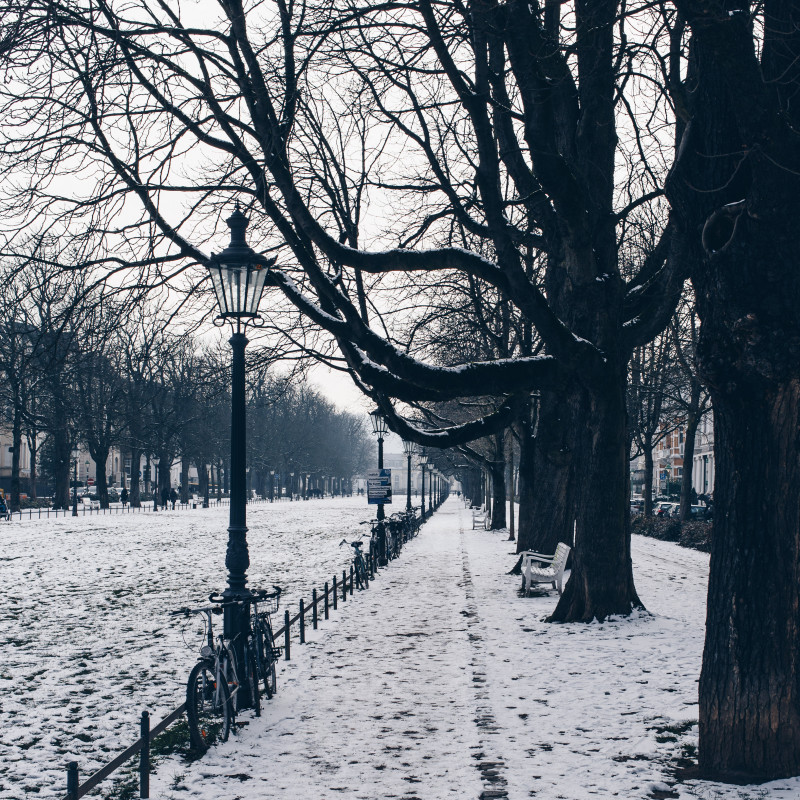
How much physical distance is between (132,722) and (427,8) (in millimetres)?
7189

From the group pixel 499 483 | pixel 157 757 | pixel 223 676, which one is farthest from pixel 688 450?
pixel 157 757

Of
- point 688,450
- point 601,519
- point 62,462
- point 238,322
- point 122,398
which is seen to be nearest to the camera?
point 238,322

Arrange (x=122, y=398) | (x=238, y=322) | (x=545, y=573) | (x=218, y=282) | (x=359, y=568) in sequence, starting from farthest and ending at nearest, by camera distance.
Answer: (x=122, y=398) < (x=359, y=568) < (x=545, y=573) < (x=238, y=322) < (x=218, y=282)

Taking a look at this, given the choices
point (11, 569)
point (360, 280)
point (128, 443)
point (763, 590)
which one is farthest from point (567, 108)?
point (128, 443)

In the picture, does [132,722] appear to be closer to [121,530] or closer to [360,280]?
[360,280]

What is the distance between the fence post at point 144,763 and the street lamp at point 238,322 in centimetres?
224

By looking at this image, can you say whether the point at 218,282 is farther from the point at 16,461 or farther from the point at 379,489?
the point at 16,461

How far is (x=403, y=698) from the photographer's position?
8195mm

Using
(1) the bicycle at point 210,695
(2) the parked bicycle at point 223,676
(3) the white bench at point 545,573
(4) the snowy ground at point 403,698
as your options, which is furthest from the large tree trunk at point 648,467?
(1) the bicycle at point 210,695

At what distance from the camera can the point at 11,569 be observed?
21062 mm

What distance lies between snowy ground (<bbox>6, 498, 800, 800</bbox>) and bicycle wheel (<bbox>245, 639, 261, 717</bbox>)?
0.20 m

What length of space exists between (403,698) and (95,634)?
20.1 ft

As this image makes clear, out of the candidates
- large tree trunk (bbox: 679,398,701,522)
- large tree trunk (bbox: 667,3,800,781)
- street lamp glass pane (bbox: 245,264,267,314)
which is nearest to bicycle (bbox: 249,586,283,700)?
street lamp glass pane (bbox: 245,264,267,314)

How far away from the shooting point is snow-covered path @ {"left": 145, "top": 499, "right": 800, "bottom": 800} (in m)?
5.80
